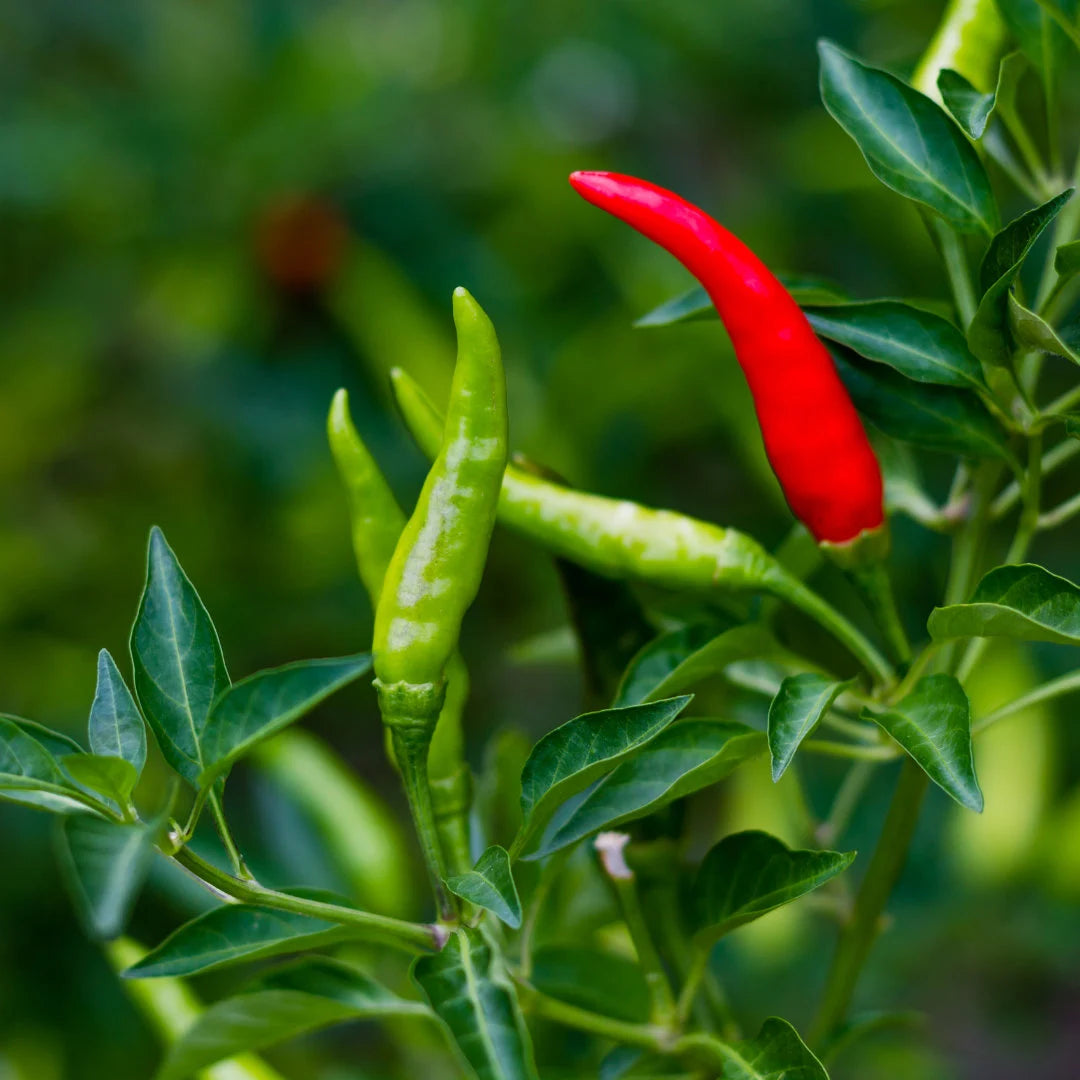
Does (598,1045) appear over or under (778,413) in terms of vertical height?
under

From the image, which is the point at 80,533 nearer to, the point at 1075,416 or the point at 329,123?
the point at 329,123

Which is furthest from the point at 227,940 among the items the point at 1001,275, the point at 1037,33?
the point at 1037,33

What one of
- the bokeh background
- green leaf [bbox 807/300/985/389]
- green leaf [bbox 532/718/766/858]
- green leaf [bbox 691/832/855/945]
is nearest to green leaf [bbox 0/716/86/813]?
green leaf [bbox 532/718/766/858]

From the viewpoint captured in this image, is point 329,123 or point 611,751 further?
point 329,123

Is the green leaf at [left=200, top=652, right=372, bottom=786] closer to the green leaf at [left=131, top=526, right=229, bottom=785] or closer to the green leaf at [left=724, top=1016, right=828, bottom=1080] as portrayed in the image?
the green leaf at [left=131, top=526, right=229, bottom=785]

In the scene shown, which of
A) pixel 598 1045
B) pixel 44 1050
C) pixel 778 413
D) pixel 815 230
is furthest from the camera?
pixel 815 230

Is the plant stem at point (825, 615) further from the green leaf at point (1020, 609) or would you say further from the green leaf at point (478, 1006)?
the green leaf at point (478, 1006)

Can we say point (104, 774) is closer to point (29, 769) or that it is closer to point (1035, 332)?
point (29, 769)

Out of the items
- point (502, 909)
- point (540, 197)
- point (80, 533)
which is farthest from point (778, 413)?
point (80, 533)
